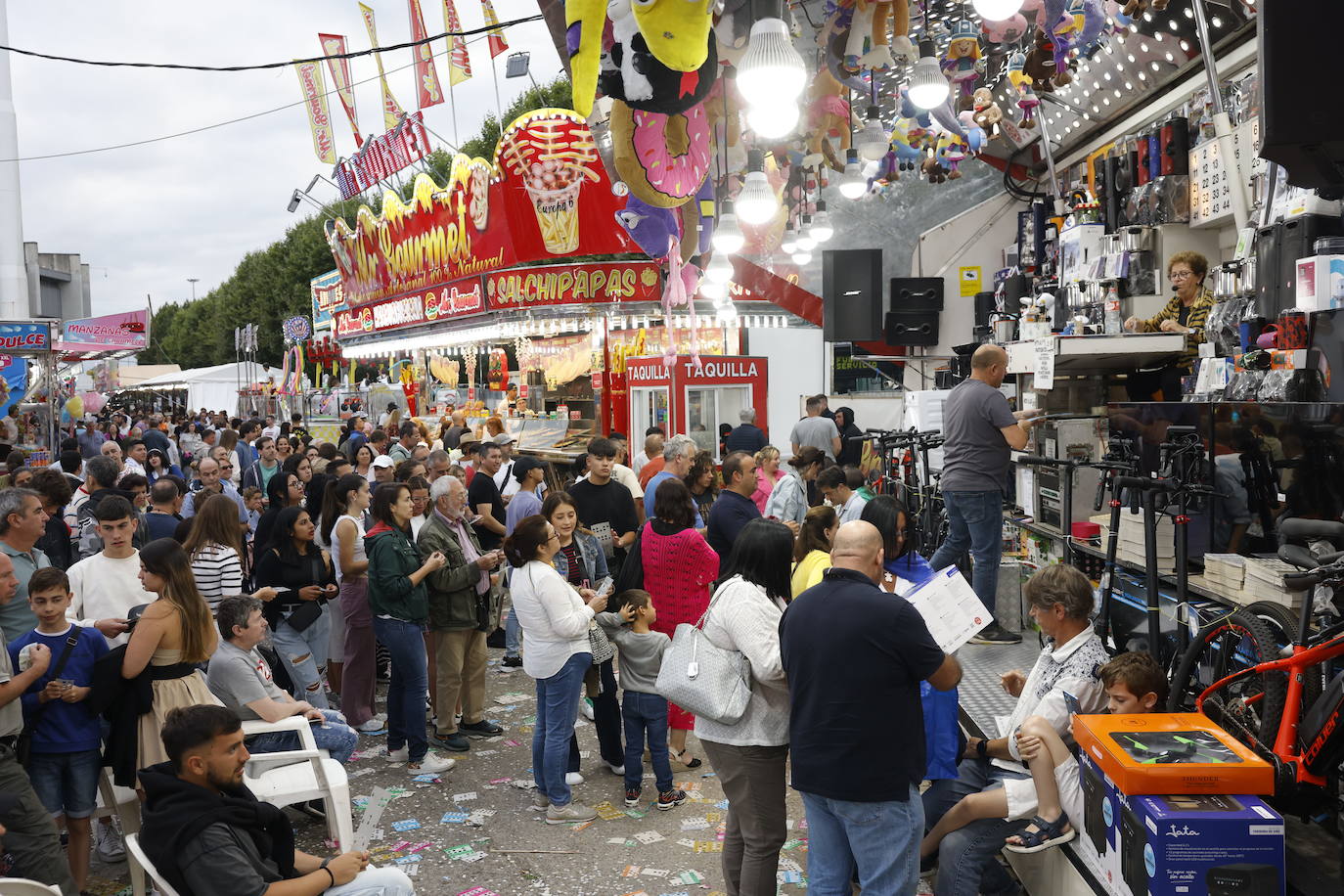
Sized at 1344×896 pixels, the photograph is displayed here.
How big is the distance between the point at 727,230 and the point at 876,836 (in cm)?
664

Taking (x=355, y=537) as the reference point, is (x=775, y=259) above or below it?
above

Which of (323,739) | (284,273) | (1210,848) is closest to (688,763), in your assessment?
(323,739)

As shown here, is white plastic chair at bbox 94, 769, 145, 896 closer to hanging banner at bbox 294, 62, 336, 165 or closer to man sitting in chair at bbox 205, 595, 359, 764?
man sitting in chair at bbox 205, 595, 359, 764

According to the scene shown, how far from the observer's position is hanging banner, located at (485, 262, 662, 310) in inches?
607

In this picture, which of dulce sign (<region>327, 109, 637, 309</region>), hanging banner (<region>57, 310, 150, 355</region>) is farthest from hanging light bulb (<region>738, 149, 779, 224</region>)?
hanging banner (<region>57, 310, 150, 355</region>)

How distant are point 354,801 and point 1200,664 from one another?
4280 mm

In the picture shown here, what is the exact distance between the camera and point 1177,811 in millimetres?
3135

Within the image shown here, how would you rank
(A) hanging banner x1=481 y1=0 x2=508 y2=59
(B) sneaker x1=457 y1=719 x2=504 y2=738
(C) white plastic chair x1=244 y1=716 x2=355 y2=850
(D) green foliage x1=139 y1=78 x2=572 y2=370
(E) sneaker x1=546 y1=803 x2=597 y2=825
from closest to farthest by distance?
(C) white plastic chair x1=244 y1=716 x2=355 y2=850 → (E) sneaker x1=546 y1=803 x2=597 y2=825 → (B) sneaker x1=457 y1=719 x2=504 y2=738 → (A) hanging banner x1=481 y1=0 x2=508 y2=59 → (D) green foliage x1=139 y1=78 x2=572 y2=370

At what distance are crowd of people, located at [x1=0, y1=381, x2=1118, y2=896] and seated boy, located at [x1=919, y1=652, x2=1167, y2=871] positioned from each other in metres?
0.03

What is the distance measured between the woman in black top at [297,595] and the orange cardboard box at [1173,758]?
13.9 feet

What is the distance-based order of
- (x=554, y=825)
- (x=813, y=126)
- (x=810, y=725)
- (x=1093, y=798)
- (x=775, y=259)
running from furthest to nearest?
(x=775, y=259) → (x=813, y=126) → (x=554, y=825) → (x=1093, y=798) → (x=810, y=725)

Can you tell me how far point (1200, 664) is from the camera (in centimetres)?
441

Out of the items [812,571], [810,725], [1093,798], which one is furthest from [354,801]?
[1093,798]

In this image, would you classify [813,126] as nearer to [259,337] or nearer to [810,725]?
[810,725]
